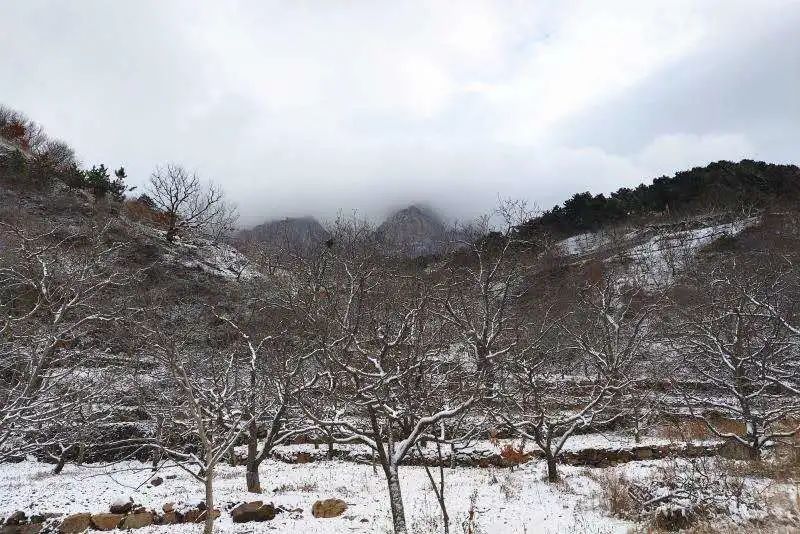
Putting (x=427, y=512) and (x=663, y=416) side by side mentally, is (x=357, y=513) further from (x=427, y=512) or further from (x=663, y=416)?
(x=663, y=416)

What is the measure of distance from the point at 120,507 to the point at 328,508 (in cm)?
419

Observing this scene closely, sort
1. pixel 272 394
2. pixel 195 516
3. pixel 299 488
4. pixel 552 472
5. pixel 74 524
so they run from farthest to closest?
pixel 272 394
pixel 299 488
pixel 552 472
pixel 195 516
pixel 74 524

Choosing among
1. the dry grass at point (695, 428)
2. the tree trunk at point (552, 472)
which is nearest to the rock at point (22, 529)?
the tree trunk at point (552, 472)

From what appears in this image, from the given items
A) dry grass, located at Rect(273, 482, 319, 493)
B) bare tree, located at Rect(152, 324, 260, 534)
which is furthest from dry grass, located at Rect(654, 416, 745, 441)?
bare tree, located at Rect(152, 324, 260, 534)

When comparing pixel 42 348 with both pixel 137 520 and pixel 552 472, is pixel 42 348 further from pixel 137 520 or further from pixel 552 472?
pixel 552 472

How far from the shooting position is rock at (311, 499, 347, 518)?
8883mm

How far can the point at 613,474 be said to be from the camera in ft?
32.6

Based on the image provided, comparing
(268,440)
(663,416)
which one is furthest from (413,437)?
(663,416)

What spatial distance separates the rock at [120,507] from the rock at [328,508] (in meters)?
3.72

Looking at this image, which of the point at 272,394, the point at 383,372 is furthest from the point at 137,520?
the point at 383,372

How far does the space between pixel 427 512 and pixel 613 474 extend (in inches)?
174

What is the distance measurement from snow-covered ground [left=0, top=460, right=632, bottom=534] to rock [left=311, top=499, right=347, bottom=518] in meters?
0.16

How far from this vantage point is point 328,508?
8992mm

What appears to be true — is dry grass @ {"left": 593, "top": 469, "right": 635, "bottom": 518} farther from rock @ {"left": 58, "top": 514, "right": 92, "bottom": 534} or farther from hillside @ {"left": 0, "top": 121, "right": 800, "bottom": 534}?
rock @ {"left": 58, "top": 514, "right": 92, "bottom": 534}
